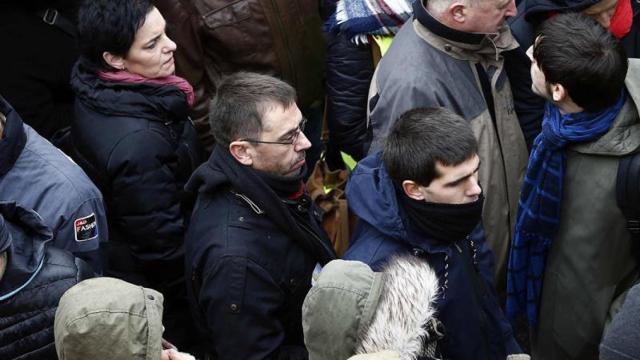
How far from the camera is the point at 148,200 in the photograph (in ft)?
12.1

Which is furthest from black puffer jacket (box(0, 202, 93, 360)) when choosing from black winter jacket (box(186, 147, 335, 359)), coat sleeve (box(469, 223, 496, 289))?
coat sleeve (box(469, 223, 496, 289))

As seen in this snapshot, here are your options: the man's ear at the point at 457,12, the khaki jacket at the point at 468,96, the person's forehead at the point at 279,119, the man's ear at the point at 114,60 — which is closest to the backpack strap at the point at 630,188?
the khaki jacket at the point at 468,96

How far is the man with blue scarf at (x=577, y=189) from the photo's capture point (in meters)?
3.27

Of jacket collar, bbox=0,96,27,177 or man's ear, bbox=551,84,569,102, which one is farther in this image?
man's ear, bbox=551,84,569,102

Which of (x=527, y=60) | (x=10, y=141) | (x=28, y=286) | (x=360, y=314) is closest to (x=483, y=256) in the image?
(x=527, y=60)

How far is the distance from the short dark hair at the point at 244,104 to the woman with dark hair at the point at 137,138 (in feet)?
1.42

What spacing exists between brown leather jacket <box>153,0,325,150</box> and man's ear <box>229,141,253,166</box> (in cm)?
121

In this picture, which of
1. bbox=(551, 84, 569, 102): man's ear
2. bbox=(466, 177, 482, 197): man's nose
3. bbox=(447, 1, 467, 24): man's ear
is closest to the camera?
bbox=(466, 177, 482, 197): man's nose

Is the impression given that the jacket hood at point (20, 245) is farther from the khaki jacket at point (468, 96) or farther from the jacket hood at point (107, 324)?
the khaki jacket at point (468, 96)

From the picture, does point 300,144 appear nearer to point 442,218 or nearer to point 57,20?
point 442,218

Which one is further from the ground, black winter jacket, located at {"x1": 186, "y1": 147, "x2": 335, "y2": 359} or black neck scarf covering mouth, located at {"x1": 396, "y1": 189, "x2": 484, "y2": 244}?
black neck scarf covering mouth, located at {"x1": 396, "y1": 189, "x2": 484, "y2": 244}

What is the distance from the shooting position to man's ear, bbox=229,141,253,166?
3.29m

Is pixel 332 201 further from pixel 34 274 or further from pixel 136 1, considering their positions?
pixel 34 274

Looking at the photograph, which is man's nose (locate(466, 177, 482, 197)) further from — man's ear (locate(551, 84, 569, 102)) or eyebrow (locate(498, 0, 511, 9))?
eyebrow (locate(498, 0, 511, 9))
